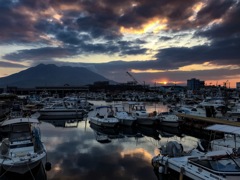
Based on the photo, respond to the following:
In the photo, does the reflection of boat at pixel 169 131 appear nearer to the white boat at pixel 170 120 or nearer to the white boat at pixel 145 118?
the white boat at pixel 170 120

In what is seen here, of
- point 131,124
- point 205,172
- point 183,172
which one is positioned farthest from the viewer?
point 131,124

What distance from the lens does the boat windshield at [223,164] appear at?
12723 mm

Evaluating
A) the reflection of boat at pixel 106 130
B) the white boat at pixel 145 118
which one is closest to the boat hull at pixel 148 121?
Answer: the white boat at pixel 145 118

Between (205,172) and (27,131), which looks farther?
(27,131)

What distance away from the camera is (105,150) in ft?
78.7

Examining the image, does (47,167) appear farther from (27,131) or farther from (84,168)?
(27,131)

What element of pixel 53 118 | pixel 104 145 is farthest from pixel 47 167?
pixel 53 118

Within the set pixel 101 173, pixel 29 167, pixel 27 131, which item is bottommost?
pixel 101 173

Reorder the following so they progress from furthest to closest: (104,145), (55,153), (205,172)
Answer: (104,145)
(55,153)
(205,172)

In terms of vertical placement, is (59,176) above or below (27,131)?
below

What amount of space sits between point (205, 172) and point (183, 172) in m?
1.53

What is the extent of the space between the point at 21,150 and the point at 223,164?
12944mm

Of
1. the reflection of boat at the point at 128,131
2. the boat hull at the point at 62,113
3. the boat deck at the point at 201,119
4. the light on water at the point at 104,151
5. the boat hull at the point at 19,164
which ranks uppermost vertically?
the boat deck at the point at 201,119

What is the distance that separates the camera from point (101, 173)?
1758 cm
